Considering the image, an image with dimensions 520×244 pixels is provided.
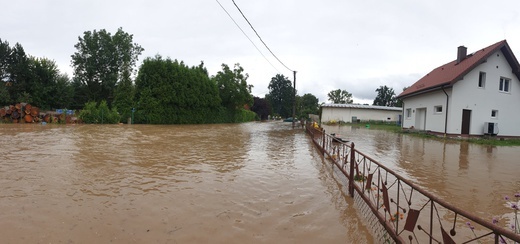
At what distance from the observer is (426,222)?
376cm

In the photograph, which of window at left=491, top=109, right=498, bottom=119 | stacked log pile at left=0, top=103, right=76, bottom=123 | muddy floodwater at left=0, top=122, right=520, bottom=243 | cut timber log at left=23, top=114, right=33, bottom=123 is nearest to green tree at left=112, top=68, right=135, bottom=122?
stacked log pile at left=0, top=103, right=76, bottom=123

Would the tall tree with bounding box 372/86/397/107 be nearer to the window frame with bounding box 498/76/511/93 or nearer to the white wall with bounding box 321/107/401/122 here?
the white wall with bounding box 321/107/401/122

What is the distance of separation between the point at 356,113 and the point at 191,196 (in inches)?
1610

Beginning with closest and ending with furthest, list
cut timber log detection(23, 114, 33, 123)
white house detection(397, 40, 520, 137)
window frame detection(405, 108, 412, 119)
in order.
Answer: white house detection(397, 40, 520, 137)
cut timber log detection(23, 114, 33, 123)
window frame detection(405, 108, 412, 119)

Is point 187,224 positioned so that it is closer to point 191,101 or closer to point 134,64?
point 191,101

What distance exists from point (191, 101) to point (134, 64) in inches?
1034

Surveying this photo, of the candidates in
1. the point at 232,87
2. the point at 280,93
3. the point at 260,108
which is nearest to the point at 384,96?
the point at 280,93

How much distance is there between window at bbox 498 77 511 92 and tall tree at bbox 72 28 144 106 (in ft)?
146

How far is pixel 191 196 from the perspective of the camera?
4426mm

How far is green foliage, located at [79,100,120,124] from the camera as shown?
67.3 ft

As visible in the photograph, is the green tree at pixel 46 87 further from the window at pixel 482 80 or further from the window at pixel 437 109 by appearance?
the window at pixel 482 80

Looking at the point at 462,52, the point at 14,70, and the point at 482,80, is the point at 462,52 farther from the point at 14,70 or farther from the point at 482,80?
the point at 14,70

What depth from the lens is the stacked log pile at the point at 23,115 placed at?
1827cm

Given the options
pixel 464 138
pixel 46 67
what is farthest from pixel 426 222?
pixel 46 67
